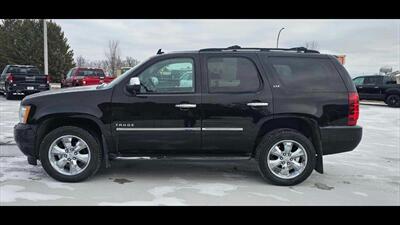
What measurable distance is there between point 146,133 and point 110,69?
4993 centimetres

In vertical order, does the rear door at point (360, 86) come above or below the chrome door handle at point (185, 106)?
above

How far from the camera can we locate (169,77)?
16.6ft

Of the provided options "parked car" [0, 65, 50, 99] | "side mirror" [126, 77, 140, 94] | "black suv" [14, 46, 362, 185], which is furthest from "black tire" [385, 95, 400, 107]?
"side mirror" [126, 77, 140, 94]

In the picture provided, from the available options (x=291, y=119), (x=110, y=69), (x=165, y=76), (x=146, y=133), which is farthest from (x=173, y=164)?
(x=110, y=69)

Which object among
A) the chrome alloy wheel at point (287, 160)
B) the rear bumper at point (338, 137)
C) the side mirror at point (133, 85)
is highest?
the side mirror at point (133, 85)

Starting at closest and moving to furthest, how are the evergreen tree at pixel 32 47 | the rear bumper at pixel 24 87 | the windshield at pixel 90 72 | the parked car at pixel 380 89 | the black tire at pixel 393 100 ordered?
the rear bumper at pixel 24 87, the windshield at pixel 90 72, the black tire at pixel 393 100, the parked car at pixel 380 89, the evergreen tree at pixel 32 47

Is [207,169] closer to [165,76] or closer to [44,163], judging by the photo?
[165,76]

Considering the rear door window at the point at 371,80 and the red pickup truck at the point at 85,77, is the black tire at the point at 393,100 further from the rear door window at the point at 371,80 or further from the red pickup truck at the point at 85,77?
the red pickup truck at the point at 85,77

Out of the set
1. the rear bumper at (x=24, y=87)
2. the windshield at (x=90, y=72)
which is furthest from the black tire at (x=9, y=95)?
the windshield at (x=90, y=72)

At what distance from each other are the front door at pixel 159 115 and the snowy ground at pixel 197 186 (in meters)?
0.60

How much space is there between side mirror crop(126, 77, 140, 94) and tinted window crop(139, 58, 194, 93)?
0.33 ft

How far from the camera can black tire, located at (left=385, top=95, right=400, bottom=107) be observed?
2002 centimetres

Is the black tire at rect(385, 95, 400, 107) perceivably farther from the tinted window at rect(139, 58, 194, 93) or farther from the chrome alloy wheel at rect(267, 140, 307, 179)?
the tinted window at rect(139, 58, 194, 93)

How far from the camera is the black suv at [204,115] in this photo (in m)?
4.95
